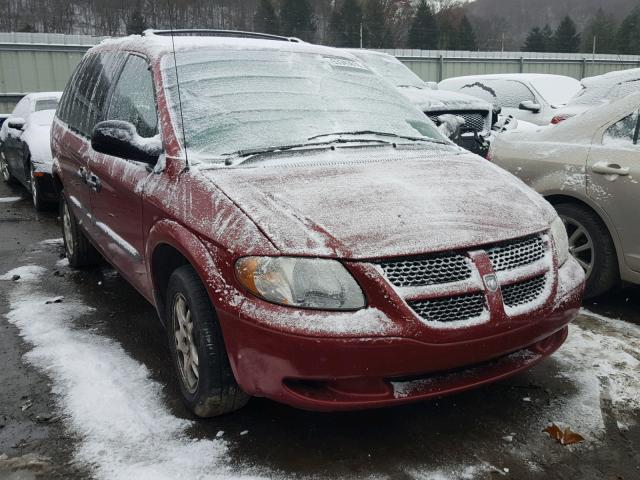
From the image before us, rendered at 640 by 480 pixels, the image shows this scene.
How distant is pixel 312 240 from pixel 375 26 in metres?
38.8

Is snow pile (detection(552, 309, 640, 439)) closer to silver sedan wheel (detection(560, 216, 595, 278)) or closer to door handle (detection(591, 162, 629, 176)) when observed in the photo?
silver sedan wheel (detection(560, 216, 595, 278))

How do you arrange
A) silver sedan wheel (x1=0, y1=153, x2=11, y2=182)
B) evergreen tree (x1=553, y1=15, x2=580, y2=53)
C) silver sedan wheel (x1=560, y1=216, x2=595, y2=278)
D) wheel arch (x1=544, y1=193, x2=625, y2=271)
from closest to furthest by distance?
wheel arch (x1=544, y1=193, x2=625, y2=271) < silver sedan wheel (x1=560, y1=216, x2=595, y2=278) < silver sedan wheel (x1=0, y1=153, x2=11, y2=182) < evergreen tree (x1=553, y1=15, x2=580, y2=53)

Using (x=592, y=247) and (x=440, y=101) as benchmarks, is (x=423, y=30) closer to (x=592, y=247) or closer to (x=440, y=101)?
(x=440, y=101)

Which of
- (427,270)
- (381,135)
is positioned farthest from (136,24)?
(427,270)

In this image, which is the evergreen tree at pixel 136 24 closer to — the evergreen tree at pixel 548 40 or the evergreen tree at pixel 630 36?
the evergreen tree at pixel 630 36

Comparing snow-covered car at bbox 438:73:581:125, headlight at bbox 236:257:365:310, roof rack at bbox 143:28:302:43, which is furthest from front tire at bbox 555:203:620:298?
snow-covered car at bbox 438:73:581:125

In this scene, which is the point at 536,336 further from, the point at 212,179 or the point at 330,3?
the point at 330,3

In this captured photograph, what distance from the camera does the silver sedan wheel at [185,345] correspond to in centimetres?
275

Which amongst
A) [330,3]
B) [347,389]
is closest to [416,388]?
[347,389]

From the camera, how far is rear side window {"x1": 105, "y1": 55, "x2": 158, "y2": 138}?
10.8ft

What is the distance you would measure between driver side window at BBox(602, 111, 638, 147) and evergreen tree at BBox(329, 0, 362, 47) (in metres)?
29.1

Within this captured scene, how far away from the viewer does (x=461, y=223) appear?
2.49m

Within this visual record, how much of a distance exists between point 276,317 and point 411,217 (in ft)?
2.22

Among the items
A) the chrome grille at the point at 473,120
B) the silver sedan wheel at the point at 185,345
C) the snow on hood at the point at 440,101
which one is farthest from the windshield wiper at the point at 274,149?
the chrome grille at the point at 473,120
